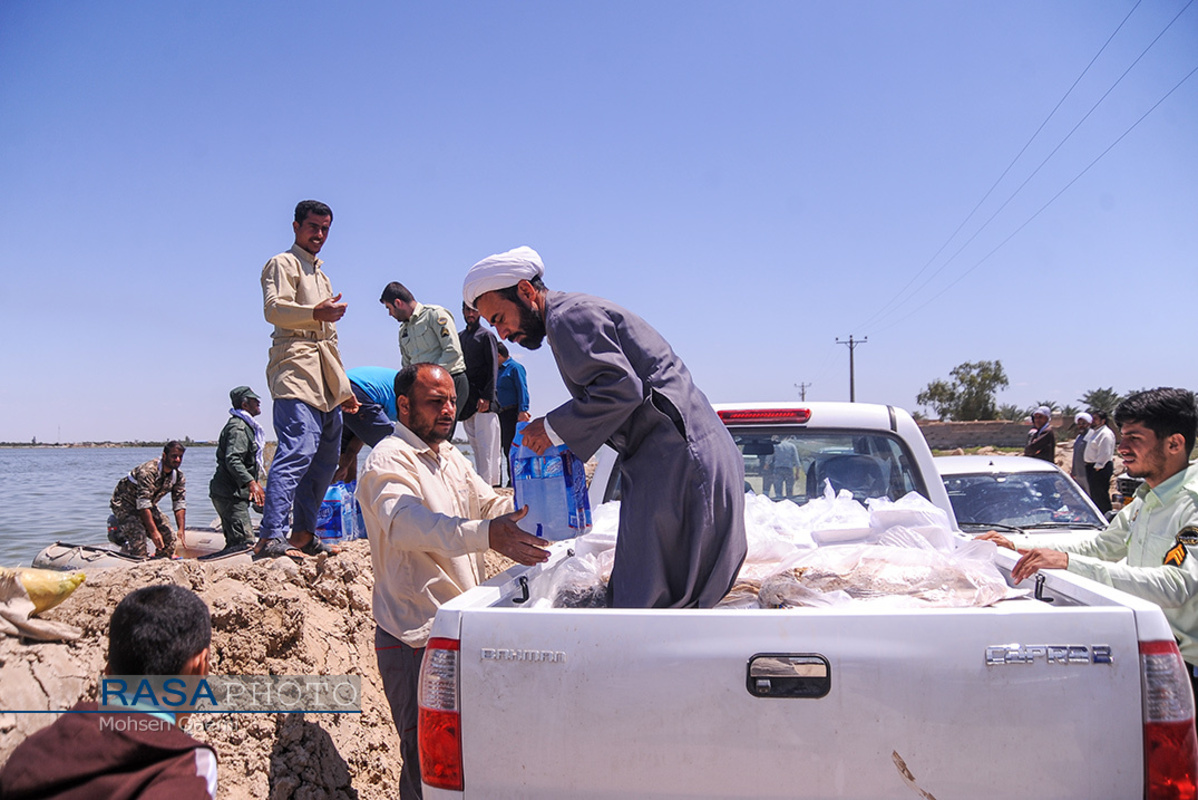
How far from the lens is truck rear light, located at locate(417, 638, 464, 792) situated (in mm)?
1997

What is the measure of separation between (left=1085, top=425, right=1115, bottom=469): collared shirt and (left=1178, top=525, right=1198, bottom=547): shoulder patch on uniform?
40.2 feet

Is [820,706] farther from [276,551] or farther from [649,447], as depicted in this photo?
[276,551]

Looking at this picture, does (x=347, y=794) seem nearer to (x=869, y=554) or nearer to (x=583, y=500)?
(x=583, y=500)

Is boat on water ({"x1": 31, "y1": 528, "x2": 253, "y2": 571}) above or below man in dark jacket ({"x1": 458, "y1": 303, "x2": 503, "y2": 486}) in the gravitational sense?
below

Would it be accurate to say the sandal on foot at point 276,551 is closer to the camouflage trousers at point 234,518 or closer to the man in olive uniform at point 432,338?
the camouflage trousers at point 234,518

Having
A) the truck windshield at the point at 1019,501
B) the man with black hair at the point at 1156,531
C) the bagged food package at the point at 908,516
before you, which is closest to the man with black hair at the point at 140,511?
the bagged food package at the point at 908,516

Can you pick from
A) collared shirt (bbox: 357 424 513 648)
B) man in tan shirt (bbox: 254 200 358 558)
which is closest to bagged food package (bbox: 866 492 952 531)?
collared shirt (bbox: 357 424 513 648)

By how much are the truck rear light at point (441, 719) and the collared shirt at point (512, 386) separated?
6495mm

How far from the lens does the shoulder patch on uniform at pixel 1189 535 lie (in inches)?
107

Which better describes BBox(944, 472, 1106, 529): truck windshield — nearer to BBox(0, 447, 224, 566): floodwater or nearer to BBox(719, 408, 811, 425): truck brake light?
BBox(719, 408, 811, 425): truck brake light

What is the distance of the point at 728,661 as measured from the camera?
1876mm

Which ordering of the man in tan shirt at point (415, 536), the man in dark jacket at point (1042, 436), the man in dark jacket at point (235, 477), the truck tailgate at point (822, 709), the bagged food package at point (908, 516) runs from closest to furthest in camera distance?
the truck tailgate at point (822, 709), the man in tan shirt at point (415, 536), the bagged food package at point (908, 516), the man in dark jacket at point (235, 477), the man in dark jacket at point (1042, 436)

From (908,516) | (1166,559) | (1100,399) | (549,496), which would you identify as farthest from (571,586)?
(1100,399)

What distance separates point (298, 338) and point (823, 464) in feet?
11.4
